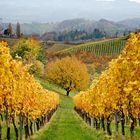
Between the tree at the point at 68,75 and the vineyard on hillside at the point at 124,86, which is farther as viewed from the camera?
the tree at the point at 68,75

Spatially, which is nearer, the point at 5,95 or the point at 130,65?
the point at 130,65

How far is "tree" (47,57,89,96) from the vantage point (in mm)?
137625

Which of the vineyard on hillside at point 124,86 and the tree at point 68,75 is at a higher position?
the vineyard on hillside at point 124,86

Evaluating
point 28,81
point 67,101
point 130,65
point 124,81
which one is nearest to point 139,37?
point 130,65

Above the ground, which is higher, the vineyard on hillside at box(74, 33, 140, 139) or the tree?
the vineyard on hillside at box(74, 33, 140, 139)

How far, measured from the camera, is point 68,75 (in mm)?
139875

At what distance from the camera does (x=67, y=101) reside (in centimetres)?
12775

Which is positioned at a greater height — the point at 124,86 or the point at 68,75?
the point at 124,86

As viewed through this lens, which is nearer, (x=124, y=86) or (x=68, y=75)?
(x=124, y=86)

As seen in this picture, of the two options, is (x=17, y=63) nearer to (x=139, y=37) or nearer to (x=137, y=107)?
(x=137, y=107)

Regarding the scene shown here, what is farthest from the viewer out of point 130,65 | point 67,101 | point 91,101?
point 67,101

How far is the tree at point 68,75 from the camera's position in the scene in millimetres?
137625

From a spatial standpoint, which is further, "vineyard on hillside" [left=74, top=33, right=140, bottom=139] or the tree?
the tree

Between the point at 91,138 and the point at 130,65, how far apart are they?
70.6 ft
